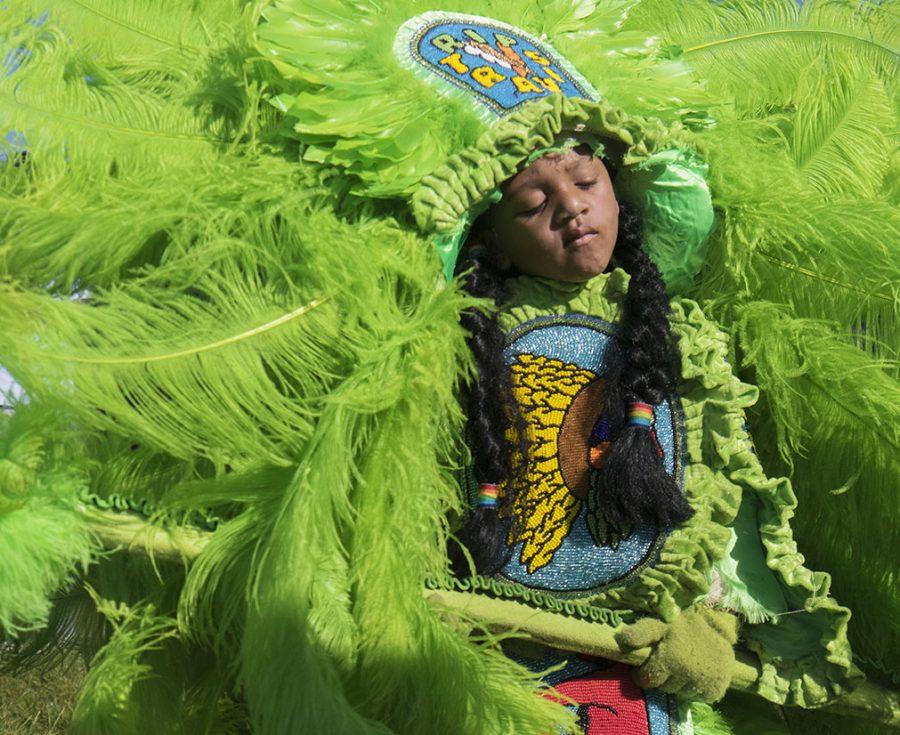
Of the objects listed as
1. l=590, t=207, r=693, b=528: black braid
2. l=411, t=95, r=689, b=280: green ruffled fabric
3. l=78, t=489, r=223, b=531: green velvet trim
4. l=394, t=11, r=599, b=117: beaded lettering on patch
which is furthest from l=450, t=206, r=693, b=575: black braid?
l=78, t=489, r=223, b=531: green velvet trim

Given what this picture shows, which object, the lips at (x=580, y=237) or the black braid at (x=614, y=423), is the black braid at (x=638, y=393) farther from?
the lips at (x=580, y=237)

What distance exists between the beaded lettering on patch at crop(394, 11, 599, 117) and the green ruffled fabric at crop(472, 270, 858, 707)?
347 millimetres

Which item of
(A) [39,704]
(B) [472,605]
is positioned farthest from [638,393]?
(A) [39,704]

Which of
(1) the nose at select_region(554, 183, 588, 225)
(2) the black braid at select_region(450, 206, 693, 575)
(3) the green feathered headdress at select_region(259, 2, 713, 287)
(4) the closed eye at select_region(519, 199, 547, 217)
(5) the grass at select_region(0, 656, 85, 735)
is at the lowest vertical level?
(5) the grass at select_region(0, 656, 85, 735)

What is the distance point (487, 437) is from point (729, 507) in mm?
456

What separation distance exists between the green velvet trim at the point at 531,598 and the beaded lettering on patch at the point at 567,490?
6 centimetres

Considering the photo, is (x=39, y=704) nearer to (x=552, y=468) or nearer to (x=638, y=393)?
(x=552, y=468)

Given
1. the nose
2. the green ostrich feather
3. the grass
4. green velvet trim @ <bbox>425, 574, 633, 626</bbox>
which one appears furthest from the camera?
the grass

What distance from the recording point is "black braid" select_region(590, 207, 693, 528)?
6.64 ft

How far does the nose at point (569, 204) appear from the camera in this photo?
2.07 m

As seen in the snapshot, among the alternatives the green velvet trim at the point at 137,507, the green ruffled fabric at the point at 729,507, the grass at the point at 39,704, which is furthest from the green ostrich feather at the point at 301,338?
the grass at the point at 39,704

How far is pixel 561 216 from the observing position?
2.09m

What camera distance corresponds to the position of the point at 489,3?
7.82 ft

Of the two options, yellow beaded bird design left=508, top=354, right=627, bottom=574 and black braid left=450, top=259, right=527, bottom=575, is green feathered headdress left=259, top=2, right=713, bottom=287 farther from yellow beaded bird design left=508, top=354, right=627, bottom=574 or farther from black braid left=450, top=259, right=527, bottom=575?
yellow beaded bird design left=508, top=354, right=627, bottom=574
